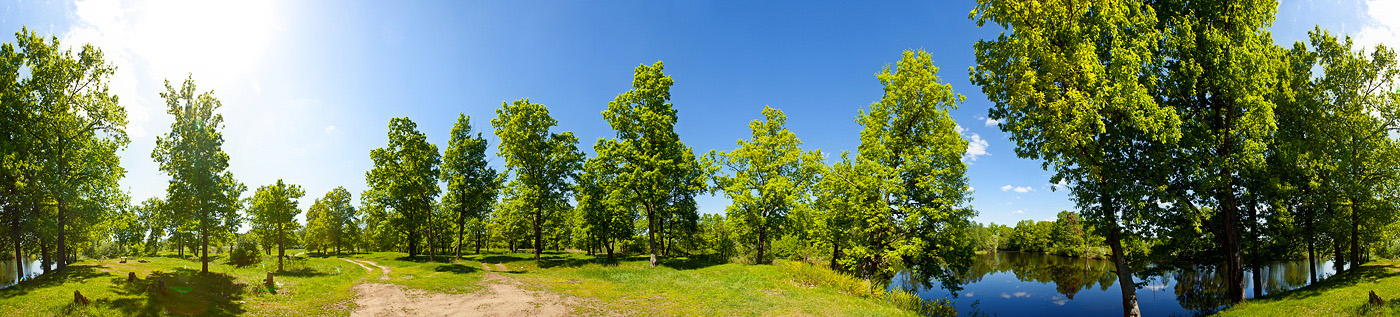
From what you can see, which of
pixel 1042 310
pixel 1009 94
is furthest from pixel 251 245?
pixel 1042 310

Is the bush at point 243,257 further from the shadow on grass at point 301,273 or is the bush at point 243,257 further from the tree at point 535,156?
the tree at point 535,156

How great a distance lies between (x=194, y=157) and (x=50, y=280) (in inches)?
277

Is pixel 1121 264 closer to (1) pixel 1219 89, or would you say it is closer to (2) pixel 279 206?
(1) pixel 1219 89

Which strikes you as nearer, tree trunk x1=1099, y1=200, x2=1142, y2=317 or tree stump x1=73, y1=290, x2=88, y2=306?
tree stump x1=73, y1=290, x2=88, y2=306

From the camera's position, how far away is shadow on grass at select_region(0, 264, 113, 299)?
15.0 metres

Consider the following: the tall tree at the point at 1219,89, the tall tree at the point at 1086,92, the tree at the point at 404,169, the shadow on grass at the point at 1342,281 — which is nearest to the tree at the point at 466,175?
the tree at the point at 404,169

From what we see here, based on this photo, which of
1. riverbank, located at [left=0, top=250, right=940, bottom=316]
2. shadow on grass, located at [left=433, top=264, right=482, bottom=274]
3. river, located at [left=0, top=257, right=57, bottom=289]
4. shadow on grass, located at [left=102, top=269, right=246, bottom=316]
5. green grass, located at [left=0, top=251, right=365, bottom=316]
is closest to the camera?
green grass, located at [left=0, top=251, right=365, bottom=316]

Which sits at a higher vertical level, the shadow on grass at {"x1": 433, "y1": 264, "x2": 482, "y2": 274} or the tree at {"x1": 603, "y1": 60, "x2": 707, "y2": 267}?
the tree at {"x1": 603, "y1": 60, "x2": 707, "y2": 267}

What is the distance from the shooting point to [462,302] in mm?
17406

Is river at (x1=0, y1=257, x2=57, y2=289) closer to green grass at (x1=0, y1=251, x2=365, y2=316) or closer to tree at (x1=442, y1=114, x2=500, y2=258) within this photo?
green grass at (x1=0, y1=251, x2=365, y2=316)

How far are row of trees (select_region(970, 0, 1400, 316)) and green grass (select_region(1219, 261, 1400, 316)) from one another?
62.3 inches

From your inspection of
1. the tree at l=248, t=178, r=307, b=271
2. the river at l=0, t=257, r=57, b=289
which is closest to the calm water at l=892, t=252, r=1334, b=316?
the tree at l=248, t=178, r=307, b=271

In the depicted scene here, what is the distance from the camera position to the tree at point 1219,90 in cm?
1494

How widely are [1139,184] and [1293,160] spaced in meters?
8.01
